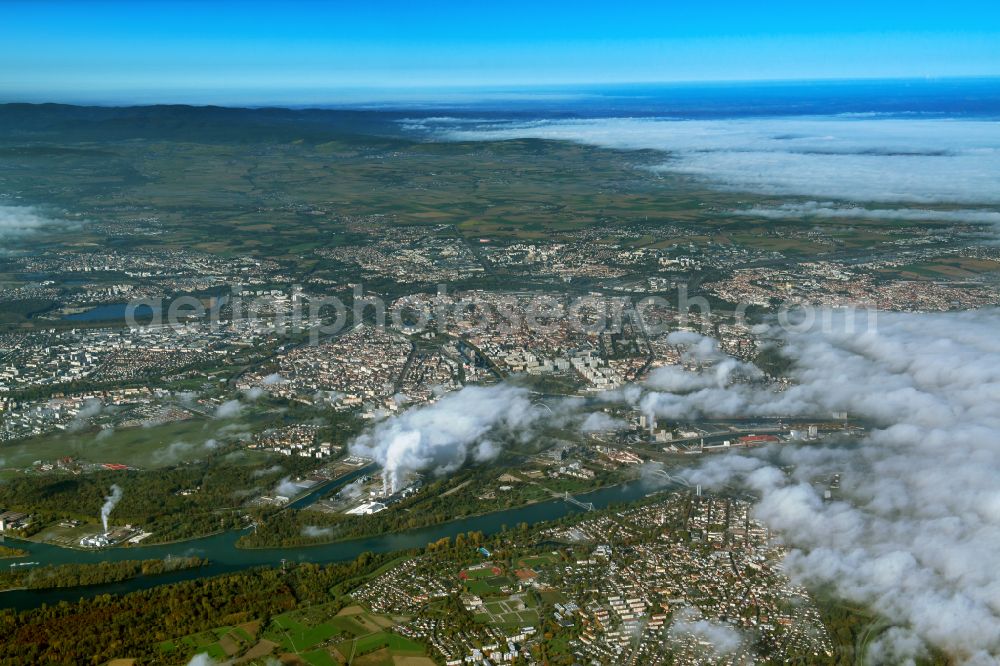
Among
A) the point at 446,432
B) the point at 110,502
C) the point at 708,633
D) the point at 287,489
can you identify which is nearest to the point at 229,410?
the point at 287,489

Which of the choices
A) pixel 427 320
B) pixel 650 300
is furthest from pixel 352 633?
pixel 650 300

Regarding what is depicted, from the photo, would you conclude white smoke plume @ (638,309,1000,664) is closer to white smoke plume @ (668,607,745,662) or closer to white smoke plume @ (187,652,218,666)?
white smoke plume @ (668,607,745,662)

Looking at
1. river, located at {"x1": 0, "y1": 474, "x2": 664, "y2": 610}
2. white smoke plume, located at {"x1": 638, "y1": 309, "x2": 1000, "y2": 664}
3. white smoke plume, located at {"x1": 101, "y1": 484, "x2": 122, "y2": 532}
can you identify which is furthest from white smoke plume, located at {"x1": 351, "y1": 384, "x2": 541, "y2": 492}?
white smoke plume, located at {"x1": 101, "y1": 484, "x2": 122, "y2": 532}

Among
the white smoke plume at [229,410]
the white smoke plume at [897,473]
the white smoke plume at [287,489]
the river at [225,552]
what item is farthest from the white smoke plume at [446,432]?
the white smoke plume at [229,410]

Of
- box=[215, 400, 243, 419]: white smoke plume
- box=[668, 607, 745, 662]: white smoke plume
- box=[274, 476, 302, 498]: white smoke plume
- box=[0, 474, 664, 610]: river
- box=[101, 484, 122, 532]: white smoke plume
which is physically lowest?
box=[0, 474, 664, 610]: river

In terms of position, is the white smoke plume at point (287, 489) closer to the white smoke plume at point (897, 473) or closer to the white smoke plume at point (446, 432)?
the white smoke plume at point (446, 432)
